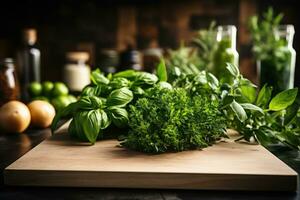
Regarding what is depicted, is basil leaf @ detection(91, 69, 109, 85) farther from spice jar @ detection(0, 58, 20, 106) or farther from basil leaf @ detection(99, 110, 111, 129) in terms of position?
spice jar @ detection(0, 58, 20, 106)

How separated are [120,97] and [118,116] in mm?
39

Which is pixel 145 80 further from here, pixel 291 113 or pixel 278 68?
pixel 278 68

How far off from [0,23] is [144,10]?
86cm

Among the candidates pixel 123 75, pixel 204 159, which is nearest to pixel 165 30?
pixel 123 75

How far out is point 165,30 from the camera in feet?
8.44

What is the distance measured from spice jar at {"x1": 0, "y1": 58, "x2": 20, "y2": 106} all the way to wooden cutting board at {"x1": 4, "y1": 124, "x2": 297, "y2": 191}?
649 mm

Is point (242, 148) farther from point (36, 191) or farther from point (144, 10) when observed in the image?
point (144, 10)

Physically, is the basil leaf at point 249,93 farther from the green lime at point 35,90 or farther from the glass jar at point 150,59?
the glass jar at point 150,59

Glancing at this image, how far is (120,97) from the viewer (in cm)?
86

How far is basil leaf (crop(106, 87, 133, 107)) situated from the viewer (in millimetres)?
857

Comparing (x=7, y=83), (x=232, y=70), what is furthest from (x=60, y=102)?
(x=232, y=70)

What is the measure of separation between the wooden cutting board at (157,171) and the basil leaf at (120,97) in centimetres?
15

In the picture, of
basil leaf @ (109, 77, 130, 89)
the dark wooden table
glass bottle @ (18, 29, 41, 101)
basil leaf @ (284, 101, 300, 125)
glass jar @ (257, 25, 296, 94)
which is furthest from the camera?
glass bottle @ (18, 29, 41, 101)

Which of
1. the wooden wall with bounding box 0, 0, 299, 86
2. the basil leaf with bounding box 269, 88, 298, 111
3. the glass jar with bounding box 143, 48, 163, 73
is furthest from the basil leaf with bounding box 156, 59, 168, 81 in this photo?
the wooden wall with bounding box 0, 0, 299, 86
